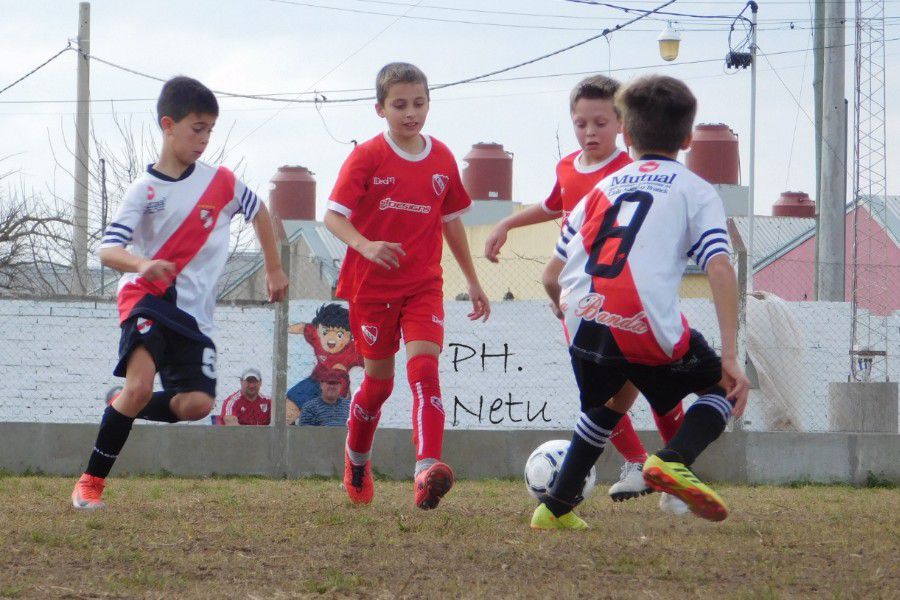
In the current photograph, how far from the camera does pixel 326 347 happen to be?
12.2 meters

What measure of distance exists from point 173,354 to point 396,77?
5.52 feet

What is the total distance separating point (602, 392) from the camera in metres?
4.69

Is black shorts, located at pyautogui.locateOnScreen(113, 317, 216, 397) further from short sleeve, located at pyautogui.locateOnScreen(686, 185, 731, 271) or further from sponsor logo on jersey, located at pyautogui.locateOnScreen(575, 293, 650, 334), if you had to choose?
short sleeve, located at pyautogui.locateOnScreen(686, 185, 731, 271)

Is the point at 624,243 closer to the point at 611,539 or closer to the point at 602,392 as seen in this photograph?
the point at 602,392

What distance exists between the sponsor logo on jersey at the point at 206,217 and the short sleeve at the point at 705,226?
2.46 m

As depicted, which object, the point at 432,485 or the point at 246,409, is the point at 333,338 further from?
the point at 432,485

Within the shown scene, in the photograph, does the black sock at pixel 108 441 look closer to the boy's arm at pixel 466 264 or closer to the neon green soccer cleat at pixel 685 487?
the boy's arm at pixel 466 264

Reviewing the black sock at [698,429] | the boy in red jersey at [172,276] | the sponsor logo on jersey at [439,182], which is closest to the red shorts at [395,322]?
the sponsor logo on jersey at [439,182]

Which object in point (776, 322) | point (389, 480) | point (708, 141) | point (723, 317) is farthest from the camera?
point (708, 141)

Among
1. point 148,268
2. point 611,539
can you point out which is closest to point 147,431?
point 148,268

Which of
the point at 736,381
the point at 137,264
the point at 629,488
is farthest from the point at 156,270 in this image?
the point at 736,381

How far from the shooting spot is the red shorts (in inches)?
234

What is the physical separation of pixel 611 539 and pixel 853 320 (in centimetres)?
916

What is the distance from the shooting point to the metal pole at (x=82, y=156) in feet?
64.0
